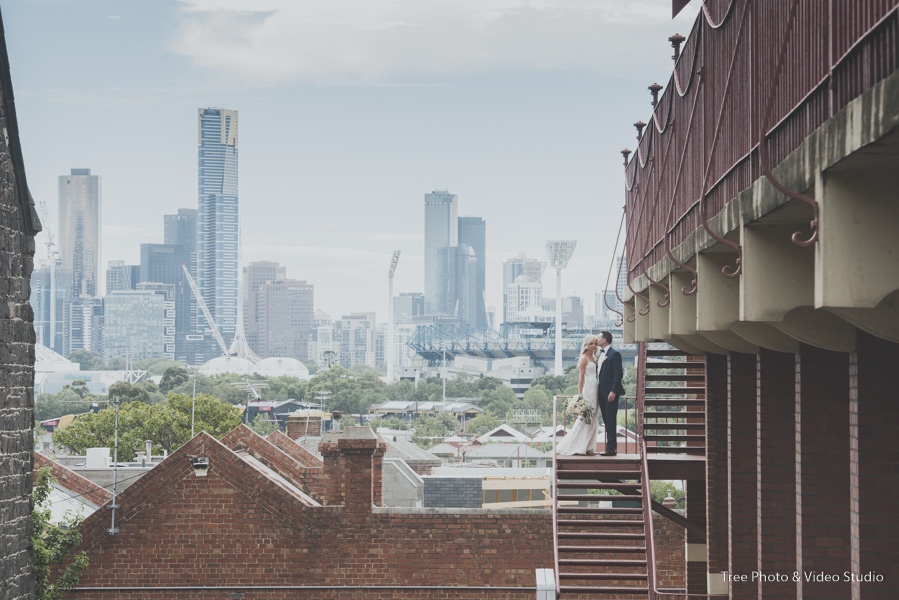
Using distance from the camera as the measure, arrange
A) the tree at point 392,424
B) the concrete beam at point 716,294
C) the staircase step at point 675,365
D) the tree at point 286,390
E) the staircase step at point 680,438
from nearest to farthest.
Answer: the concrete beam at point 716,294
the staircase step at point 680,438
the staircase step at point 675,365
the tree at point 392,424
the tree at point 286,390

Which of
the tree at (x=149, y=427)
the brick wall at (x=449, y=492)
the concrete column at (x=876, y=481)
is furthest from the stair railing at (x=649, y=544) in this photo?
the tree at (x=149, y=427)

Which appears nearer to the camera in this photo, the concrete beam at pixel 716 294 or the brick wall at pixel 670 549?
the concrete beam at pixel 716 294

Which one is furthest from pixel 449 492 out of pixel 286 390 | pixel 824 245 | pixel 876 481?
pixel 286 390

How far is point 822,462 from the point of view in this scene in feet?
23.6

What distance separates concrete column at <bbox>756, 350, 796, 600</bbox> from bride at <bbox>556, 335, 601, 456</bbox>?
4.28 m

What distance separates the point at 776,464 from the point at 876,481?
254 cm

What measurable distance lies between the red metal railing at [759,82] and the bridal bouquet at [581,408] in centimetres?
220

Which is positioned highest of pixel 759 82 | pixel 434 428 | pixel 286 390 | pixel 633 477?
pixel 759 82

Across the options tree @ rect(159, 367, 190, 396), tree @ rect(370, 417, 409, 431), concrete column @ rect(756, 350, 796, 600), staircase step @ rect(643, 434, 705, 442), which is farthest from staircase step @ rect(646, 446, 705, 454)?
tree @ rect(159, 367, 190, 396)

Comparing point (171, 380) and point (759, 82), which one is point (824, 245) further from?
point (171, 380)

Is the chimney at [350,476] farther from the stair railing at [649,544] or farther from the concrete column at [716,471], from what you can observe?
the concrete column at [716,471]

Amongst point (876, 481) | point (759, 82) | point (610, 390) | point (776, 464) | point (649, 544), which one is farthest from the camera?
point (610, 390)

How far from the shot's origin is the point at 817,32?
5.18m

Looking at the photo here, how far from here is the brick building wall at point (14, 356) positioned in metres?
11.7
